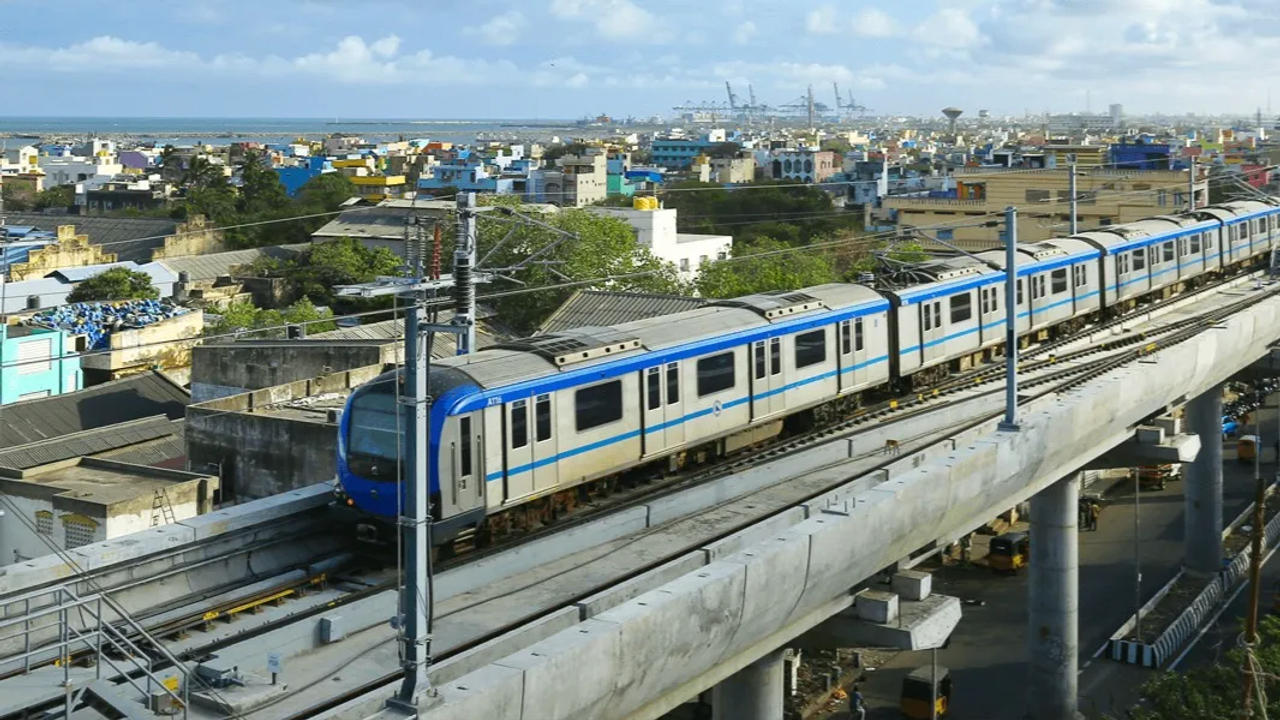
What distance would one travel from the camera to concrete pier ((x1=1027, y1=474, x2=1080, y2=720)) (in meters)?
23.6

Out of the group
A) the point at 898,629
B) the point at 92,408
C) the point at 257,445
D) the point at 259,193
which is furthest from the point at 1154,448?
the point at 259,193

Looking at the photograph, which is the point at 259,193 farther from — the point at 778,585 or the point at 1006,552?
the point at 778,585

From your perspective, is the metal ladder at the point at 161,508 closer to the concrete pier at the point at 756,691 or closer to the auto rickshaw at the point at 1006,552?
the concrete pier at the point at 756,691

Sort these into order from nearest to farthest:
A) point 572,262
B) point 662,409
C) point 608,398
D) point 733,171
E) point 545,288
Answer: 1. point 545,288
2. point 608,398
3. point 662,409
4. point 572,262
5. point 733,171

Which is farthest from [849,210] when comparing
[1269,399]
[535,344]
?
[535,344]

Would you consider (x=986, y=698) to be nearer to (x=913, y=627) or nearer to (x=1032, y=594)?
(x=1032, y=594)

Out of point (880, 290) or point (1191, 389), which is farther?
point (1191, 389)

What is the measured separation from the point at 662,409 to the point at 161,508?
33.0 feet

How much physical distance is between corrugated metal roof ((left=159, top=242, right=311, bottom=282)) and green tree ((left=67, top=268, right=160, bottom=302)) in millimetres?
Answer: 8084

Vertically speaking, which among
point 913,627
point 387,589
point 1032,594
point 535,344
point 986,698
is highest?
point 535,344

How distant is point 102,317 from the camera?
1852 inches

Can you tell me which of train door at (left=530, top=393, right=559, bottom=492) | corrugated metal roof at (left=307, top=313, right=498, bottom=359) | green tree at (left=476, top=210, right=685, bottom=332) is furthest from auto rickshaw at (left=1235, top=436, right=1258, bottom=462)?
train door at (left=530, top=393, right=559, bottom=492)

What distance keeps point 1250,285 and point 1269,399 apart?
16.5 m

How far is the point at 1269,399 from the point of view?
52.8 meters
